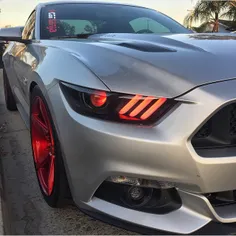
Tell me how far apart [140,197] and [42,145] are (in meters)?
1.04

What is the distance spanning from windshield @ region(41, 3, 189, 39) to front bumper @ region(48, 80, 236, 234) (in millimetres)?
1637

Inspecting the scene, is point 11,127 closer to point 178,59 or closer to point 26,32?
point 26,32

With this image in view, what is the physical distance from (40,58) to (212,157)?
1.49 m

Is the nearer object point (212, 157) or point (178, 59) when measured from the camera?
point (212, 157)

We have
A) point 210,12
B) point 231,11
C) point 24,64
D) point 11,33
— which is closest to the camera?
point 24,64

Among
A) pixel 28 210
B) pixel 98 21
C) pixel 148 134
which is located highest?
pixel 98 21

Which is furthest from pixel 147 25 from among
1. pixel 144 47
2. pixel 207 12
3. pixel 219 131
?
pixel 207 12

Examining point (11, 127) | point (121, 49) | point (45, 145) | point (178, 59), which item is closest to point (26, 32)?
point (11, 127)

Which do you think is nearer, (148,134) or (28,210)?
(148,134)

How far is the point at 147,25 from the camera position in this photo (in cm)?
Result: 366

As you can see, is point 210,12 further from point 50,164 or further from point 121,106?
point 121,106

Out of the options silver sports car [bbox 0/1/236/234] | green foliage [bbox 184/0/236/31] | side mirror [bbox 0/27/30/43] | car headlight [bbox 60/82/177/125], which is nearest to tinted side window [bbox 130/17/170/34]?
side mirror [bbox 0/27/30/43]

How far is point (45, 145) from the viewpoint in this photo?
2.54m

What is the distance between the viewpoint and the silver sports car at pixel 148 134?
164cm
